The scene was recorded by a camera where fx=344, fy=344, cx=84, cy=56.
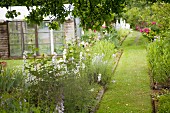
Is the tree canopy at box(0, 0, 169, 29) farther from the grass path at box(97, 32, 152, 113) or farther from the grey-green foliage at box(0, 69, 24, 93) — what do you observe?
the grass path at box(97, 32, 152, 113)

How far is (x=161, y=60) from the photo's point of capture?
833 centimetres

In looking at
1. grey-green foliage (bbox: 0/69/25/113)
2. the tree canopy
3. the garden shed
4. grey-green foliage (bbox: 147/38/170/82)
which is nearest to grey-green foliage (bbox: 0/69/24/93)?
grey-green foliage (bbox: 0/69/25/113)

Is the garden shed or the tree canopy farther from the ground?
the tree canopy

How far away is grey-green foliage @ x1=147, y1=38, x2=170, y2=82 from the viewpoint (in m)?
8.15

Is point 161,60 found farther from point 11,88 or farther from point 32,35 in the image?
point 32,35

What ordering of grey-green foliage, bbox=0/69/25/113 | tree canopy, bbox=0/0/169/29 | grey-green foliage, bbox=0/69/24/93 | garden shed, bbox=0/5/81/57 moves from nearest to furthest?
grey-green foliage, bbox=0/69/25/113 < grey-green foliage, bbox=0/69/24/93 < tree canopy, bbox=0/0/169/29 < garden shed, bbox=0/5/81/57

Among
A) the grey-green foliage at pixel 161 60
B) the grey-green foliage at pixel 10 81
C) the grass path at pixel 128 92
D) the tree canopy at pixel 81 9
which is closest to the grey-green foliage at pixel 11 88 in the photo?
the grey-green foliage at pixel 10 81

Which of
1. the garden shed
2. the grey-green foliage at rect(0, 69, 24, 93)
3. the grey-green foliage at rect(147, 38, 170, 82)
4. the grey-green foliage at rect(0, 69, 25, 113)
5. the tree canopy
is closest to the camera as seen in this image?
the grey-green foliage at rect(0, 69, 25, 113)

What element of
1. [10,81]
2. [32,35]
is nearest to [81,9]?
[10,81]

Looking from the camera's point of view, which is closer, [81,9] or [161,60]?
[81,9]

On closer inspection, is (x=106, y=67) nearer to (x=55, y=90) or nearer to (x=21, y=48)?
(x=55, y=90)

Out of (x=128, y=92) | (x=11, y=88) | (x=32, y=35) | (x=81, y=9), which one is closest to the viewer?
(x=11, y=88)

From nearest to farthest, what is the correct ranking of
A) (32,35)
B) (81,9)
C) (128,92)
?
(81,9) → (128,92) → (32,35)

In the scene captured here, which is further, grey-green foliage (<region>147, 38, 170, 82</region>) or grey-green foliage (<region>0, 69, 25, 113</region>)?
grey-green foliage (<region>147, 38, 170, 82</region>)
